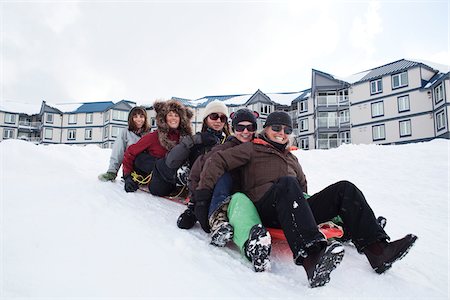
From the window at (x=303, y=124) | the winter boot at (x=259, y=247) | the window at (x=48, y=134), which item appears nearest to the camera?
the winter boot at (x=259, y=247)

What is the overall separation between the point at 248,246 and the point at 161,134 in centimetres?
241

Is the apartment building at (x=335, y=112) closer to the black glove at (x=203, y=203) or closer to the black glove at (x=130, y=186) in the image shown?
the black glove at (x=130, y=186)

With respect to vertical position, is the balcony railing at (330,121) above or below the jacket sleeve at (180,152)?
above

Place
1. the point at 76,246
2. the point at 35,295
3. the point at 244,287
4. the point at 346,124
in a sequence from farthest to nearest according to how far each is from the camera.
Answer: the point at 346,124 → the point at 76,246 → the point at 244,287 → the point at 35,295

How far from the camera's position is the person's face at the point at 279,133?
9.12ft

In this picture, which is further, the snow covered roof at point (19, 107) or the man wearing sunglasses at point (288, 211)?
the snow covered roof at point (19, 107)

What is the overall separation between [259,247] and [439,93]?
26.1 meters

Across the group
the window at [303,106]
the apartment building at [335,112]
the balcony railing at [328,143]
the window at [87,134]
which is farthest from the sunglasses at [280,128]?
the window at [87,134]

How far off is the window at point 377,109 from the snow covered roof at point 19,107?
146ft

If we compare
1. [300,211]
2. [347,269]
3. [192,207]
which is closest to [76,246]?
[192,207]

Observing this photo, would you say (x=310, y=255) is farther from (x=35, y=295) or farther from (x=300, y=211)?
(x=35, y=295)

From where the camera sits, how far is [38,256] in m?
1.99

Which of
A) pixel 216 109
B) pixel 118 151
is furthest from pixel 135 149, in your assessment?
pixel 216 109

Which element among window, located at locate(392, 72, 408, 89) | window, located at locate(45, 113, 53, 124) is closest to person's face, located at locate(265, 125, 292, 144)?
window, located at locate(392, 72, 408, 89)
